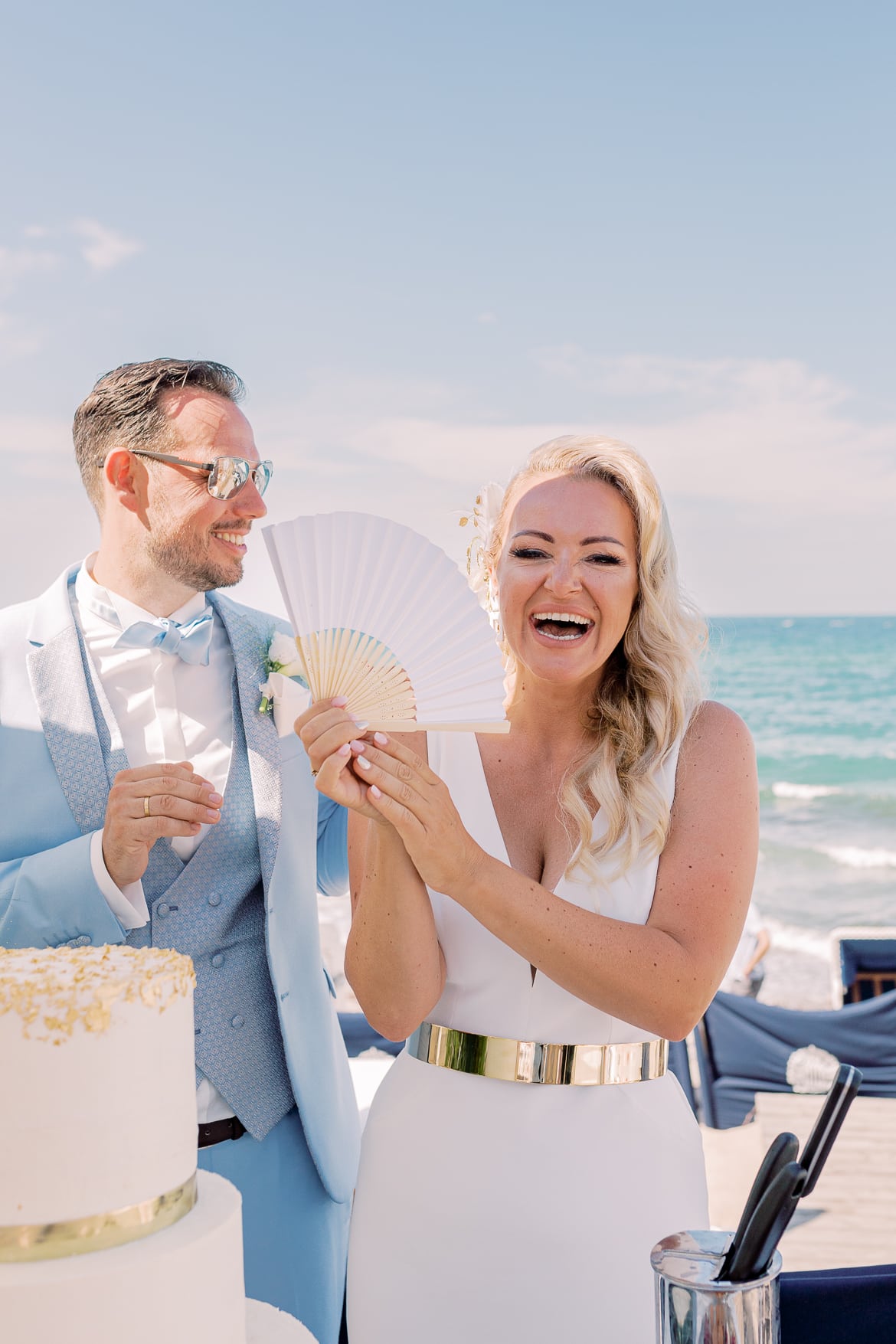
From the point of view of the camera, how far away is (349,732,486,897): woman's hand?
6.14 feet

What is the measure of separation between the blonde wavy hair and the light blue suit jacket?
0.62 metres

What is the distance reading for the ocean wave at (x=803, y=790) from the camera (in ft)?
95.9

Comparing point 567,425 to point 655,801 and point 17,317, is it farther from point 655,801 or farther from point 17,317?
point 655,801

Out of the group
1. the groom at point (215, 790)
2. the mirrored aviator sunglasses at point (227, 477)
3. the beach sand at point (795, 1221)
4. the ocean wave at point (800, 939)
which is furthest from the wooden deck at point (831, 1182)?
the ocean wave at point (800, 939)

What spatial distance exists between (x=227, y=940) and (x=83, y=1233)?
1.42m

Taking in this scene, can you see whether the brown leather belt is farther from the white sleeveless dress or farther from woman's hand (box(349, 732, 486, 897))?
woman's hand (box(349, 732, 486, 897))

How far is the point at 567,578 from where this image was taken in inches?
87.5

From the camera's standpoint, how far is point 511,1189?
2.01m

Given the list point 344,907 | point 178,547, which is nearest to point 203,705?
point 178,547

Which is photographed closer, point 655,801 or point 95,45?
point 655,801

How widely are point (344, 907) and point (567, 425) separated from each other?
2496 cm

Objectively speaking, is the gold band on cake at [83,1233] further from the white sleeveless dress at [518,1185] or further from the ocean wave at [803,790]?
the ocean wave at [803,790]

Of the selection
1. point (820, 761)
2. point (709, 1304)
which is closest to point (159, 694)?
point (709, 1304)

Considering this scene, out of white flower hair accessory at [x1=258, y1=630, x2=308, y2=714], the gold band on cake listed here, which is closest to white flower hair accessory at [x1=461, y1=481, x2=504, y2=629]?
white flower hair accessory at [x1=258, y1=630, x2=308, y2=714]
